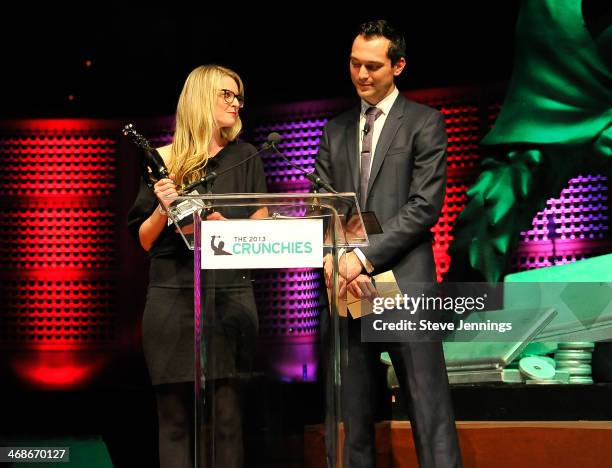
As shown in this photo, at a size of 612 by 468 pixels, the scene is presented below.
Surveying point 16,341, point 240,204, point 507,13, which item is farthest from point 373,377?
point 16,341

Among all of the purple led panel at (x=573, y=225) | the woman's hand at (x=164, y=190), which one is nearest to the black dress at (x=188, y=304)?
the woman's hand at (x=164, y=190)

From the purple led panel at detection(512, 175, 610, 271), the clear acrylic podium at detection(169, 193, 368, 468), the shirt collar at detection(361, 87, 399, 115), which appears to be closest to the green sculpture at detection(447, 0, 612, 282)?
the purple led panel at detection(512, 175, 610, 271)

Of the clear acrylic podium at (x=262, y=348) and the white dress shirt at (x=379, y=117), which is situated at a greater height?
the white dress shirt at (x=379, y=117)

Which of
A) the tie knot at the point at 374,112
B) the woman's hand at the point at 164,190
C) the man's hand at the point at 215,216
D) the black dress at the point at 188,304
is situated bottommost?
the black dress at the point at 188,304

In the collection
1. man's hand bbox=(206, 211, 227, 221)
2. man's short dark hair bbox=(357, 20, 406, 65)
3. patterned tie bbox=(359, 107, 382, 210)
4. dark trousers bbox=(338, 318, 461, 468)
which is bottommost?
dark trousers bbox=(338, 318, 461, 468)

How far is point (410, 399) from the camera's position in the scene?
2.89m

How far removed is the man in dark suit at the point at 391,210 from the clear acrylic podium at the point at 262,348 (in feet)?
1.30

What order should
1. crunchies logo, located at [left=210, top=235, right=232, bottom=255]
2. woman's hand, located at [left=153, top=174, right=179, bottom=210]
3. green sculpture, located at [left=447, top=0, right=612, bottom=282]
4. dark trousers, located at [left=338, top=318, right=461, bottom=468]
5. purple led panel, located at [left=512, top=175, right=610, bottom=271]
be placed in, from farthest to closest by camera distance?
purple led panel, located at [left=512, top=175, right=610, bottom=271]
green sculpture, located at [left=447, top=0, right=612, bottom=282]
dark trousers, located at [left=338, top=318, right=461, bottom=468]
woman's hand, located at [left=153, top=174, right=179, bottom=210]
crunchies logo, located at [left=210, top=235, right=232, bottom=255]

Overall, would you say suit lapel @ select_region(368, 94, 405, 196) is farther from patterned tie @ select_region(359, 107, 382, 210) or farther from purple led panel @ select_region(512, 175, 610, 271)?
purple led panel @ select_region(512, 175, 610, 271)

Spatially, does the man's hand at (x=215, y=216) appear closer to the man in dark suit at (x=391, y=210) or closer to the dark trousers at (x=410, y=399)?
the man in dark suit at (x=391, y=210)

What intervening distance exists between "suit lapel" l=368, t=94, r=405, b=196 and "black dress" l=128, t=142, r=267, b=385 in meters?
0.38

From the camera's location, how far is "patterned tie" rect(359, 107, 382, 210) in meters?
2.99

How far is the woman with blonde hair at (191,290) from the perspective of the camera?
2.44m

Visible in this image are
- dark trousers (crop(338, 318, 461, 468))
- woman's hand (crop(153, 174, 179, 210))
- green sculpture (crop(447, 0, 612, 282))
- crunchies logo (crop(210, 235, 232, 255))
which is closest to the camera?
crunchies logo (crop(210, 235, 232, 255))
